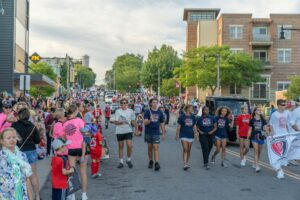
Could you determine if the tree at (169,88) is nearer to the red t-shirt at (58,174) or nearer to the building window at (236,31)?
the building window at (236,31)

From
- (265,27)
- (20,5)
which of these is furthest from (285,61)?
(20,5)

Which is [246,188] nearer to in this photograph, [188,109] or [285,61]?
[188,109]

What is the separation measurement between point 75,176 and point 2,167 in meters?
2.26

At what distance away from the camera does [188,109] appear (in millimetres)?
11797

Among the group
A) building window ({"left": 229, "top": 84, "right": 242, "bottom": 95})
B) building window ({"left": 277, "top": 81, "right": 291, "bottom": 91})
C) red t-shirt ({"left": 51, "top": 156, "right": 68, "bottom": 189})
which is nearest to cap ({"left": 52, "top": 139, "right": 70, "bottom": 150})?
red t-shirt ({"left": 51, "top": 156, "right": 68, "bottom": 189})

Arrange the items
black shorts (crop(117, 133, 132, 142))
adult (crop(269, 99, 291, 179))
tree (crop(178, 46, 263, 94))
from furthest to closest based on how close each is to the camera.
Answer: tree (crop(178, 46, 263, 94)), black shorts (crop(117, 133, 132, 142)), adult (crop(269, 99, 291, 179))

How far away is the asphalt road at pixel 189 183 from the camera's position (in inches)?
342

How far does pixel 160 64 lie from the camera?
7475cm

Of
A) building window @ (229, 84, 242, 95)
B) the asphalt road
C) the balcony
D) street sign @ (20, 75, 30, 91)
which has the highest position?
the balcony

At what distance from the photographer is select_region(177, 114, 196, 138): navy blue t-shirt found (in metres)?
11.7

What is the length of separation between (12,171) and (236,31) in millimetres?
53118

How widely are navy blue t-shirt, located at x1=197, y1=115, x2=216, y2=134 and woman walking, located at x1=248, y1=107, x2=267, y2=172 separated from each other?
3.39 feet

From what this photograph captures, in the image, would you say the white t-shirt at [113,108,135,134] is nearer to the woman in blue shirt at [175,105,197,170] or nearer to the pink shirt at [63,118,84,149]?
the woman in blue shirt at [175,105,197,170]

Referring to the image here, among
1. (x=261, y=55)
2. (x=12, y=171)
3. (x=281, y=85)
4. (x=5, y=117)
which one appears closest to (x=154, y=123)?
(x=5, y=117)
